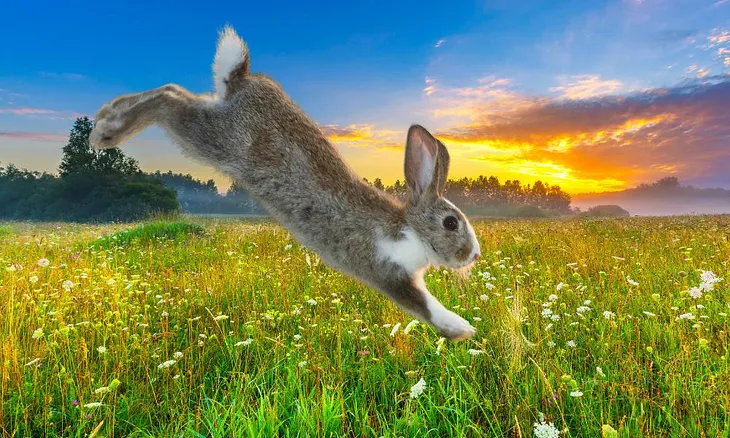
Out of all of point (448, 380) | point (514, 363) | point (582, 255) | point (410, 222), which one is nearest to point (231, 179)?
point (410, 222)

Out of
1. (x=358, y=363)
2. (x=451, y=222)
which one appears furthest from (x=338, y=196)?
(x=358, y=363)

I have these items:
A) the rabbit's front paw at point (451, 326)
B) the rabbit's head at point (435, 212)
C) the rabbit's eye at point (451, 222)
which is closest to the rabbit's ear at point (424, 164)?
the rabbit's head at point (435, 212)

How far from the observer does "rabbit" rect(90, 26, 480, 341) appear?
3545 mm

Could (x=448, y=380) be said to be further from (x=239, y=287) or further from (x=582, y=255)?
(x=582, y=255)

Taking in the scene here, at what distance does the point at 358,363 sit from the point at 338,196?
1.50m

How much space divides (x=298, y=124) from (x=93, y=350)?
2.88 metres

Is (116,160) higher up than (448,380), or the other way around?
(116,160)

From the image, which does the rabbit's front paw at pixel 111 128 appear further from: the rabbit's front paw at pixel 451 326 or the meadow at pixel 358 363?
the rabbit's front paw at pixel 451 326

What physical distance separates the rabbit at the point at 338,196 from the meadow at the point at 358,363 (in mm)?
534

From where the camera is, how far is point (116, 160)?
1342 inches

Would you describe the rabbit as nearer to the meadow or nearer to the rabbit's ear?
the rabbit's ear

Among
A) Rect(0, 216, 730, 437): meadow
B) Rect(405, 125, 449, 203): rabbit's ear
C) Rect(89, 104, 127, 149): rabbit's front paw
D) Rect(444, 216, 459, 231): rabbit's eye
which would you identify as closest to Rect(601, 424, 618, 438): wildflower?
Rect(0, 216, 730, 437): meadow

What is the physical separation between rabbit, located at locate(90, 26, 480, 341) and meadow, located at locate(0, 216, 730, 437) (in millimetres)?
534

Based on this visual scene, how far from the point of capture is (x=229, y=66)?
179 inches
